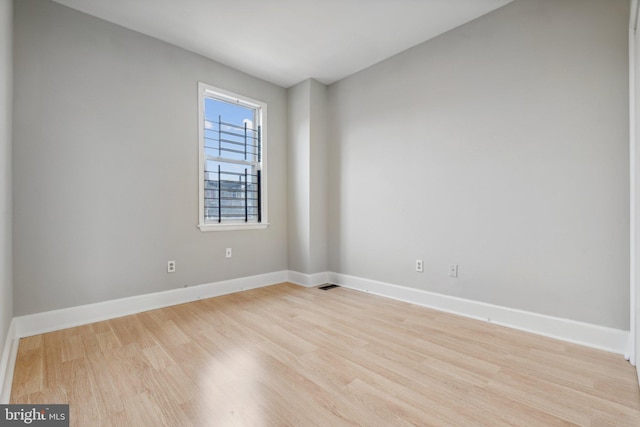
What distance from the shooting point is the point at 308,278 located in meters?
3.74

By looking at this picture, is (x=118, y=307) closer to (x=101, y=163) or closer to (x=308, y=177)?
(x=101, y=163)

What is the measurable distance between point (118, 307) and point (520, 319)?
3.39 metres

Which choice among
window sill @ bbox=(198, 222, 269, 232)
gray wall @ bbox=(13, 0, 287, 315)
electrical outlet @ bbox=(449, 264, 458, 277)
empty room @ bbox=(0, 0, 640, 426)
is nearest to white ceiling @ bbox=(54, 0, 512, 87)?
empty room @ bbox=(0, 0, 640, 426)

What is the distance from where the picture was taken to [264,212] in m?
3.80

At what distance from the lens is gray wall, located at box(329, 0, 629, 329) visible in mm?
2027

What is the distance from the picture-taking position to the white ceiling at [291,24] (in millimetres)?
2434

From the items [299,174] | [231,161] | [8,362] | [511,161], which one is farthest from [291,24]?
[8,362]

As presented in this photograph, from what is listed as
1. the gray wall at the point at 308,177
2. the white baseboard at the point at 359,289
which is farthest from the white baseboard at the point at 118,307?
the gray wall at the point at 308,177

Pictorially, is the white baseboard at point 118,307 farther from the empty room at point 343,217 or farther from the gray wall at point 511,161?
the gray wall at point 511,161

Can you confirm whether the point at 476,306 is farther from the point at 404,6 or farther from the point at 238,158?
the point at 238,158

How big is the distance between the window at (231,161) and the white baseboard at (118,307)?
0.66 m

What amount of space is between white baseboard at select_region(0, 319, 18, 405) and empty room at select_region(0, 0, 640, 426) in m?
0.02

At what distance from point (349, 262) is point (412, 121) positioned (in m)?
1.79

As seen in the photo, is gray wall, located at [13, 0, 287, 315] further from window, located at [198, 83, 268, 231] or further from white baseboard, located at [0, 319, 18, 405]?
white baseboard, located at [0, 319, 18, 405]
